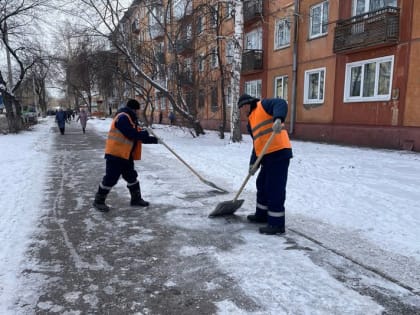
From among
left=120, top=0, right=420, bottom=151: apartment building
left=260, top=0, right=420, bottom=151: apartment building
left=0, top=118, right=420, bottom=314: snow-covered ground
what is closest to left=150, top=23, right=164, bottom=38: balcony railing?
left=120, top=0, right=420, bottom=151: apartment building

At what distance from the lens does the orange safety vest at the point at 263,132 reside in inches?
153

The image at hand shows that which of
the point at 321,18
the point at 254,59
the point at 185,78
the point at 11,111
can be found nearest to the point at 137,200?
the point at 185,78

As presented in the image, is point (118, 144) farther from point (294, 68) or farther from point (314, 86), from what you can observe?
point (294, 68)

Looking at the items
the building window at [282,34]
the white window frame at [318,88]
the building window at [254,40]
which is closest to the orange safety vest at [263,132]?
the white window frame at [318,88]

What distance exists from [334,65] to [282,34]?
417cm

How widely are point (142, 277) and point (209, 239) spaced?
1.03m

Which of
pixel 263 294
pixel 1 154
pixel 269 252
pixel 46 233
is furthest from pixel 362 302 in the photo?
pixel 1 154

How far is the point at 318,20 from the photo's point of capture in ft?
47.9

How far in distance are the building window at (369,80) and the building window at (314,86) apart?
134 cm

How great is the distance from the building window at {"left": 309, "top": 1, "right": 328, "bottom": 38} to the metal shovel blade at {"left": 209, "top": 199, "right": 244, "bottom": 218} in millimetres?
11907

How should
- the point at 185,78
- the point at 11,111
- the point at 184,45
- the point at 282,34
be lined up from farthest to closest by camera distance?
the point at 11,111
the point at 282,34
the point at 185,78
the point at 184,45

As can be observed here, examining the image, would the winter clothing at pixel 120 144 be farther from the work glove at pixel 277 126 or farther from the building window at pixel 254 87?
the building window at pixel 254 87

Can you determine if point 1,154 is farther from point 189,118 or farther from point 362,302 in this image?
point 362,302

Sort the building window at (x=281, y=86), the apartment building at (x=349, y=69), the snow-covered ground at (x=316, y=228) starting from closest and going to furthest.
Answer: the snow-covered ground at (x=316, y=228) → the apartment building at (x=349, y=69) → the building window at (x=281, y=86)
